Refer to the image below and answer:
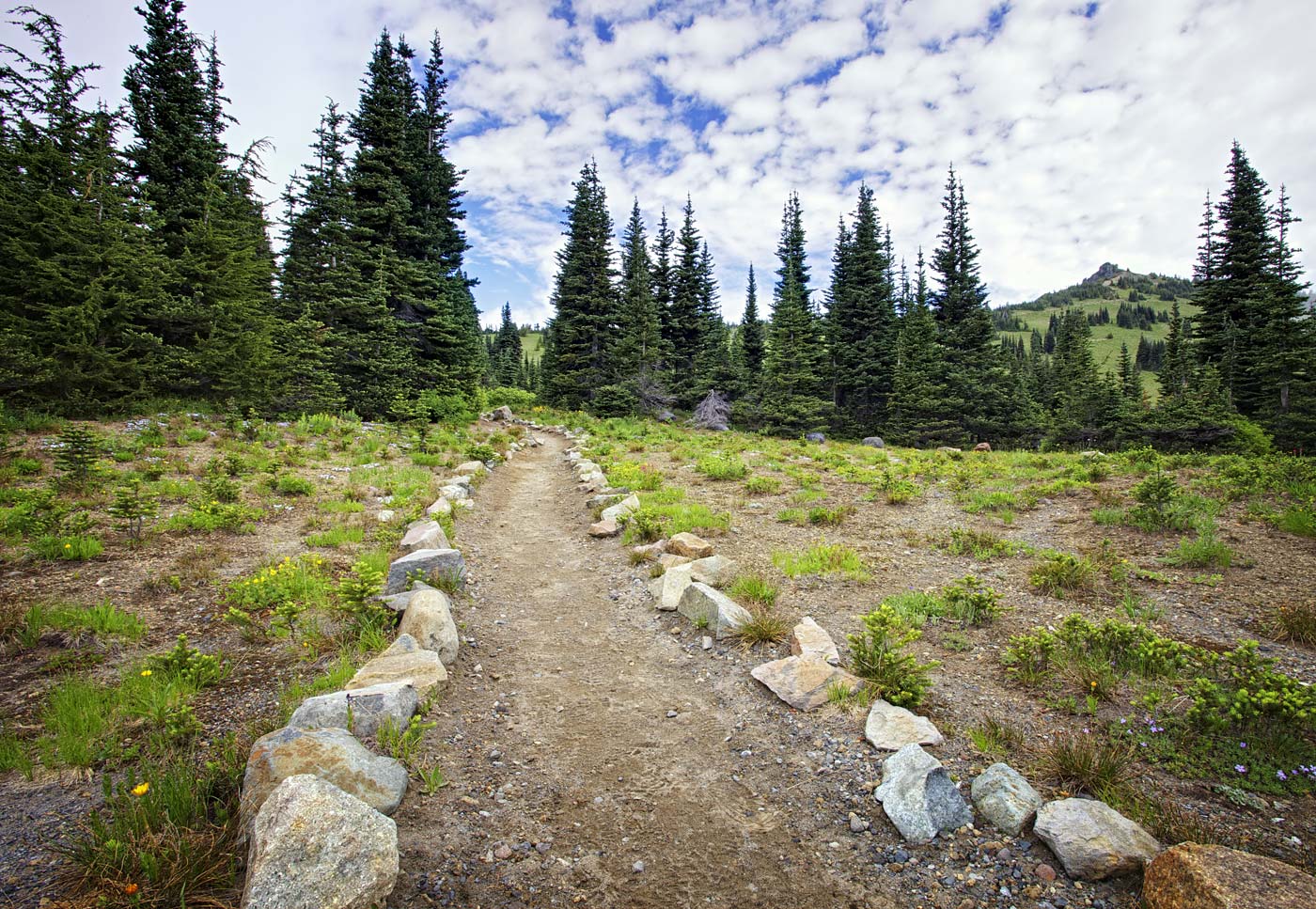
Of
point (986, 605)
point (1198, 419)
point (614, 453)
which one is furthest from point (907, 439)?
point (986, 605)

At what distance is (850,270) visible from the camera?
39375mm

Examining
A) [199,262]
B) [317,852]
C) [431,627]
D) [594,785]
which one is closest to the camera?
[317,852]

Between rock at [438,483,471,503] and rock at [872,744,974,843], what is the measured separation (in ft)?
31.9

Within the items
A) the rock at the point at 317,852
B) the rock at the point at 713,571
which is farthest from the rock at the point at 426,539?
the rock at the point at 317,852

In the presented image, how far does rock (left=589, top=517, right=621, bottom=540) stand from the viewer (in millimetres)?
9812

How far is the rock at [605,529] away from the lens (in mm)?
9812

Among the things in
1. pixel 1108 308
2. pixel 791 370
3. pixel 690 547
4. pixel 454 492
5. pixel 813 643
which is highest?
pixel 1108 308

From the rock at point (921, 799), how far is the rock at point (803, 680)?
994mm

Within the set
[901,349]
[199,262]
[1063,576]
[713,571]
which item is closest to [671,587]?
[713,571]

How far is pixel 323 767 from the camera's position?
3.17 m

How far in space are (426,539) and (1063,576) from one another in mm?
8847

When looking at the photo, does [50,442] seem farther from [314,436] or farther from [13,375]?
[314,436]

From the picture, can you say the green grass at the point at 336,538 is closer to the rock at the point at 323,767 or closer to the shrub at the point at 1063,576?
the rock at the point at 323,767

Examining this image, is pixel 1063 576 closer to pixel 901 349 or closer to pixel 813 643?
pixel 813 643
